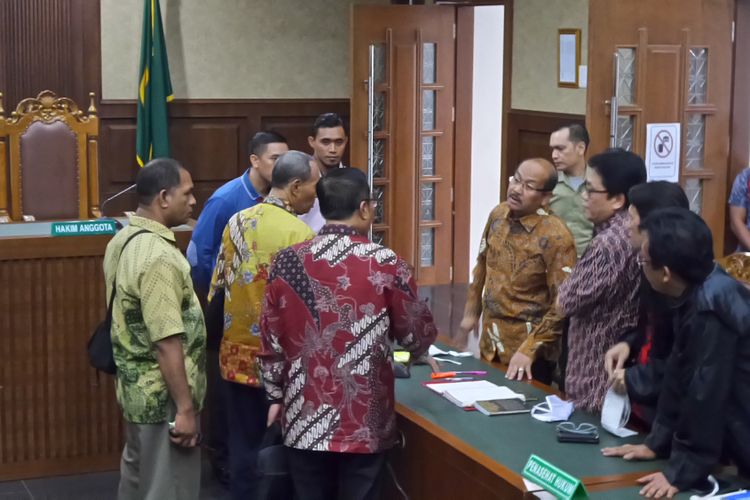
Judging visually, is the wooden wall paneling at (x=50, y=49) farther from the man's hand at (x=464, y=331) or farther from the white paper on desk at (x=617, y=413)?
the white paper on desk at (x=617, y=413)

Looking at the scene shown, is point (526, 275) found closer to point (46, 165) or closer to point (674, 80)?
point (46, 165)

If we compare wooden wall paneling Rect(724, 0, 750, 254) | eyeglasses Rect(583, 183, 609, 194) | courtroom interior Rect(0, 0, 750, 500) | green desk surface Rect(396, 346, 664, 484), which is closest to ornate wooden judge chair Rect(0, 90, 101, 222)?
courtroom interior Rect(0, 0, 750, 500)

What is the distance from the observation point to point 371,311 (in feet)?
10.1

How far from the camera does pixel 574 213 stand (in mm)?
5254

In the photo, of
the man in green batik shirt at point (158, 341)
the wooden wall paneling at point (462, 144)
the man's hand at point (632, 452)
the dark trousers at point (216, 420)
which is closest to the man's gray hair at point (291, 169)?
the man in green batik shirt at point (158, 341)

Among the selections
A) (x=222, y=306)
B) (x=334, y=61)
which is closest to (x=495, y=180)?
(x=334, y=61)

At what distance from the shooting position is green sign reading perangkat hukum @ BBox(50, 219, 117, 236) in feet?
15.8

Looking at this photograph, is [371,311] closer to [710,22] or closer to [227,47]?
[710,22]

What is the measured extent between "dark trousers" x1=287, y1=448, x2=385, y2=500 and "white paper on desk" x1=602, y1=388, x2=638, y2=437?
64 cm

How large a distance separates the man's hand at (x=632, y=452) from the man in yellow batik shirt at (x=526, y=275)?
77 centimetres

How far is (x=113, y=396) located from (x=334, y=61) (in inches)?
183

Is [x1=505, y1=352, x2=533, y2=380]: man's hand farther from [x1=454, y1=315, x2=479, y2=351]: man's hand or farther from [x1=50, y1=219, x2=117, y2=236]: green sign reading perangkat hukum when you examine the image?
[x1=50, y1=219, x2=117, y2=236]: green sign reading perangkat hukum

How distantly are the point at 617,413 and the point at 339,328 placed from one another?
0.81m

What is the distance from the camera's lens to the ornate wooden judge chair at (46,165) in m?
5.26
